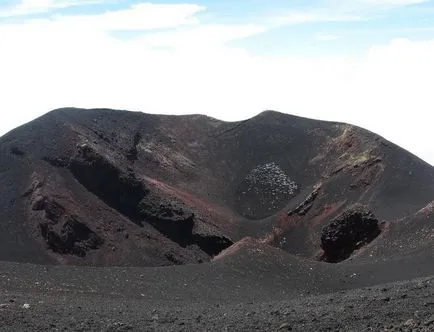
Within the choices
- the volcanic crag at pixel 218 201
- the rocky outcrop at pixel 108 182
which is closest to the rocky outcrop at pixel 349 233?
the volcanic crag at pixel 218 201

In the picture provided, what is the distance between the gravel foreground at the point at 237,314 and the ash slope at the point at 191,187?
868 cm

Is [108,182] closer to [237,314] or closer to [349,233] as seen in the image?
[349,233]

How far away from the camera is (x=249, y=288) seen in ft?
67.8

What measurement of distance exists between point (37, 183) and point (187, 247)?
8437 millimetres

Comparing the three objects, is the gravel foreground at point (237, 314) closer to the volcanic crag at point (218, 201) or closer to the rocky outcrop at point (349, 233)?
the volcanic crag at point (218, 201)

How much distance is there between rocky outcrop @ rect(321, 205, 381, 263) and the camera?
1183 inches

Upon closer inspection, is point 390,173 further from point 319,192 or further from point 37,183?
point 37,183

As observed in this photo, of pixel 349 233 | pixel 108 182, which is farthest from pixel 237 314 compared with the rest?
pixel 108 182

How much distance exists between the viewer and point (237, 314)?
565 inches

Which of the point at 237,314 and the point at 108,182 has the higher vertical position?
the point at 108,182

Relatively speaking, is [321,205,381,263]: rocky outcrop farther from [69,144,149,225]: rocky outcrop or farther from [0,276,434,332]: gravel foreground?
[0,276,434,332]: gravel foreground

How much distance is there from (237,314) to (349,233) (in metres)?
17.4

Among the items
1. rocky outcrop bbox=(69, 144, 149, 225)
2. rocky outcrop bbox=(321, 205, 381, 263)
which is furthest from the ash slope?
rocky outcrop bbox=(321, 205, 381, 263)

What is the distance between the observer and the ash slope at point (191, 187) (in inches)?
1189
